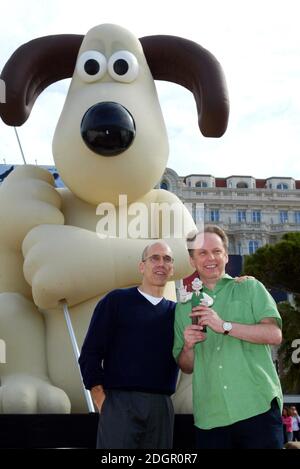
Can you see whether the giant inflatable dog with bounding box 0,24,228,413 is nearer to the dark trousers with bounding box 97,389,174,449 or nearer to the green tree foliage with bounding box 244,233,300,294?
the dark trousers with bounding box 97,389,174,449

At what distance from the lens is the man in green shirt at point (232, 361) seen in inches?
76.0

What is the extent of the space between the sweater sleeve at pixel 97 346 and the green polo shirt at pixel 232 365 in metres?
0.27

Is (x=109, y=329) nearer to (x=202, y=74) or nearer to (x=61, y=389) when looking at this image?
(x=61, y=389)

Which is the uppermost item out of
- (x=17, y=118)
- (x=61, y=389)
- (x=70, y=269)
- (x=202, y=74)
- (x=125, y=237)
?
(x=202, y=74)

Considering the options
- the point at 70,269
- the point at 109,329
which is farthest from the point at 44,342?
the point at 109,329

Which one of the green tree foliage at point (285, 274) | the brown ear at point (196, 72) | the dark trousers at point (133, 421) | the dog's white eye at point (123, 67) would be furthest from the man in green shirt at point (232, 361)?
the green tree foliage at point (285, 274)

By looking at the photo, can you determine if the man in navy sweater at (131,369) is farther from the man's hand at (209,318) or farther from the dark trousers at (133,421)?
the man's hand at (209,318)

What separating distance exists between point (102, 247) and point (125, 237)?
318 mm

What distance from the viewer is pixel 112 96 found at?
388cm

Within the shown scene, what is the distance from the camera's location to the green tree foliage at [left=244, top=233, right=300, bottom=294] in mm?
16375

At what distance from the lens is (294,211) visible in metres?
32.4
